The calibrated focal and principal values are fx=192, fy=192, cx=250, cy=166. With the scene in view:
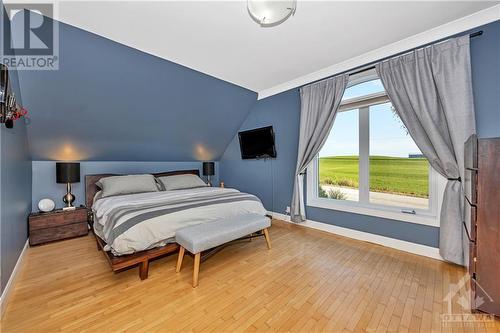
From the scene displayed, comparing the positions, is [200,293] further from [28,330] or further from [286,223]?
[286,223]

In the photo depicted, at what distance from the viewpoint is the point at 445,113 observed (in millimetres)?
2025

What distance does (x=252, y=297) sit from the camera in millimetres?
1626

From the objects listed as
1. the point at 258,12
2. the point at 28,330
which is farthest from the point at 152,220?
the point at 258,12

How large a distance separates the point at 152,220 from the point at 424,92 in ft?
10.7

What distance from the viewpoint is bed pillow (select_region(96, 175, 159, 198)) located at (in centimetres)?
314

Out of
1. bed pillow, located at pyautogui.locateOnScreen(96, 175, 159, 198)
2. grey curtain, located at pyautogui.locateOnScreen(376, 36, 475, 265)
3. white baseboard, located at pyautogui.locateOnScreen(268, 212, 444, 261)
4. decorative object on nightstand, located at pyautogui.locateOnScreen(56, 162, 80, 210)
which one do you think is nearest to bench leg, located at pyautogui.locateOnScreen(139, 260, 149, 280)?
bed pillow, located at pyautogui.locateOnScreen(96, 175, 159, 198)

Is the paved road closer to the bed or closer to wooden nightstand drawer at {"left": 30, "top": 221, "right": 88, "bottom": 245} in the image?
the bed

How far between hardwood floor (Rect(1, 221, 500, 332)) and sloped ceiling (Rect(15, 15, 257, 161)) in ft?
5.57

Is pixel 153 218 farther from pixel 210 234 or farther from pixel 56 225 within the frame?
pixel 56 225

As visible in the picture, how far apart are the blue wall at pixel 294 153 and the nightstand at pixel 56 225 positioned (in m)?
2.94

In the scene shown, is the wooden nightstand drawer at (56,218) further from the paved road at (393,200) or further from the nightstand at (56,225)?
the paved road at (393,200)

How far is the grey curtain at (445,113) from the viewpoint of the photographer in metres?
1.95

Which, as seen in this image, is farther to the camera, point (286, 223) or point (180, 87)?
point (286, 223)

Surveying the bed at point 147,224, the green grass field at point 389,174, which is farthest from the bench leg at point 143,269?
the green grass field at point 389,174
